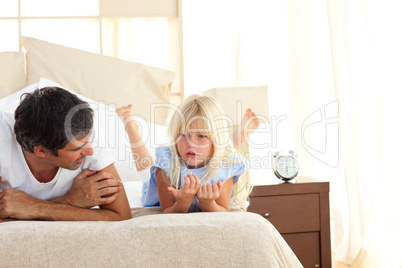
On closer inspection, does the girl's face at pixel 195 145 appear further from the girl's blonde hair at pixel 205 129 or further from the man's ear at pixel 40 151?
the man's ear at pixel 40 151

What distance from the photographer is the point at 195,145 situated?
1.79 m

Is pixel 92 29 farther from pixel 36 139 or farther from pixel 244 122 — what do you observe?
pixel 36 139

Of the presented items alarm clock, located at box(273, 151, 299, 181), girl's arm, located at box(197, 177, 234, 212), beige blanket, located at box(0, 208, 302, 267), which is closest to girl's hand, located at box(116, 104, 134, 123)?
alarm clock, located at box(273, 151, 299, 181)

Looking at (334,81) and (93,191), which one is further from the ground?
(334,81)

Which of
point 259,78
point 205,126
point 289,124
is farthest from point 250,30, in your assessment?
point 205,126

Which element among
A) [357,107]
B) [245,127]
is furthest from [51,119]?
[357,107]

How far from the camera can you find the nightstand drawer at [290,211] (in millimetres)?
2307

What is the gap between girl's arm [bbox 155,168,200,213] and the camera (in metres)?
1.55

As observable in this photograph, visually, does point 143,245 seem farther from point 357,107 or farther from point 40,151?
point 357,107

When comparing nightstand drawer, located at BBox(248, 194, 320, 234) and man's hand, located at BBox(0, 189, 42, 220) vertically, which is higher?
man's hand, located at BBox(0, 189, 42, 220)

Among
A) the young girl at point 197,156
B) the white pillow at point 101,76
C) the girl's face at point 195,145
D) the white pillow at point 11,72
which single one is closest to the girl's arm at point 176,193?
the young girl at point 197,156

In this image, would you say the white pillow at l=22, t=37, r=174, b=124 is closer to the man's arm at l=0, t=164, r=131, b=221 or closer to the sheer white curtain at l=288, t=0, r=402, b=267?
the sheer white curtain at l=288, t=0, r=402, b=267

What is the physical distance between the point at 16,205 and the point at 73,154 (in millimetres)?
217

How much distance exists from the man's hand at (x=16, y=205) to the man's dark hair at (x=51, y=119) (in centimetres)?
16
